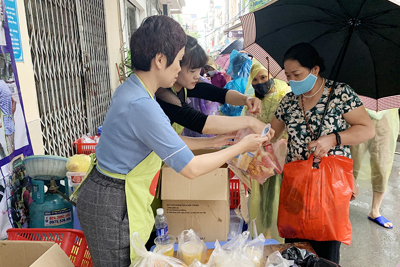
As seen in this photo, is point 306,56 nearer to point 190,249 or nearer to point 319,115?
point 319,115

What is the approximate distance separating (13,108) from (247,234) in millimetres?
1555

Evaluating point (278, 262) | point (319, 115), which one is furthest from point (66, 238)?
point (319, 115)

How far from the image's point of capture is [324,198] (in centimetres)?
141

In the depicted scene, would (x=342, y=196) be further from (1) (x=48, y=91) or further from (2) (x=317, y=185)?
(1) (x=48, y=91)

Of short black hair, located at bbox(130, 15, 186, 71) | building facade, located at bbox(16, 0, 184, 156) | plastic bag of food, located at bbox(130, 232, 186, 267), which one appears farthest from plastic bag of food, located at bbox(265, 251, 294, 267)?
building facade, located at bbox(16, 0, 184, 156)

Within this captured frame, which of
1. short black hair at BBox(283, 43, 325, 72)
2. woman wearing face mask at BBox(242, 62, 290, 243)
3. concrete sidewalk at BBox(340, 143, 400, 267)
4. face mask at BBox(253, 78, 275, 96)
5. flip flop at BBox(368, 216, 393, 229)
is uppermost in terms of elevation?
short black hair at BBox(283, 43, 325, 72)

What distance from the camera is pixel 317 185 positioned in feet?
4.67

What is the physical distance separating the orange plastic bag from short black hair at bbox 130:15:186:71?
0.94m

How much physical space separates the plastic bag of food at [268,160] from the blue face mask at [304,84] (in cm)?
31

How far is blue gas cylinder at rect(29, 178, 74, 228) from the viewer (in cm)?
177

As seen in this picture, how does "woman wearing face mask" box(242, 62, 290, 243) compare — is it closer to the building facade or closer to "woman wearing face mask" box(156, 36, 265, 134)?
"woman wearing face mask" box(156, 36, 265, 134)

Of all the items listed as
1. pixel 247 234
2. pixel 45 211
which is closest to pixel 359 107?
pixel 247 234

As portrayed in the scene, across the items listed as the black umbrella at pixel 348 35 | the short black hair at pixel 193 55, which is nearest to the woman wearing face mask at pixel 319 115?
the black umbrella at pixel 348 35

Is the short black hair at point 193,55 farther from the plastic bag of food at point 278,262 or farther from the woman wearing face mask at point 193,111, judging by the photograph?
the plastic bag of food at point 278,262
